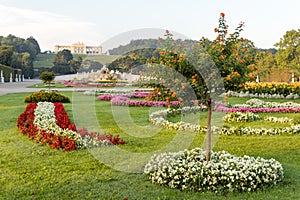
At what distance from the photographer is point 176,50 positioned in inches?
185

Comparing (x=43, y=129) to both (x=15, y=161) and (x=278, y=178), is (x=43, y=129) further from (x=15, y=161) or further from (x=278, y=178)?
(x=278, y=178)

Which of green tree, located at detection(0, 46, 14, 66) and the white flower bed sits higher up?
green tree, located at detection(0, 46, 14, 66)

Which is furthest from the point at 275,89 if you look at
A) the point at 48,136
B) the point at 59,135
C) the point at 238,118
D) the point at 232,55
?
the point at 232,55

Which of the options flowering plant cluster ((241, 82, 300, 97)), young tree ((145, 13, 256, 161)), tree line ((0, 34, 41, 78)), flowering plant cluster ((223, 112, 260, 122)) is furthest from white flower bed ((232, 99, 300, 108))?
tree line ((0, 34, 41, 78))

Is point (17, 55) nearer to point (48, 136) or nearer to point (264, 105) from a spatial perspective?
point (264, 105)

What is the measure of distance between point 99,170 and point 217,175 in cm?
185

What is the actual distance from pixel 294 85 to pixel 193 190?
16.7 meters

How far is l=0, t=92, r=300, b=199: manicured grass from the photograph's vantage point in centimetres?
436

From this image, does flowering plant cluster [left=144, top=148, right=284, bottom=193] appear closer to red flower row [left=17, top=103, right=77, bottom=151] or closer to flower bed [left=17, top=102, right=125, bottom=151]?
flower bed [left=17, top=102, right=125, bottom=151]

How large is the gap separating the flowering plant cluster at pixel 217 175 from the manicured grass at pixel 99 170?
0.13 meters

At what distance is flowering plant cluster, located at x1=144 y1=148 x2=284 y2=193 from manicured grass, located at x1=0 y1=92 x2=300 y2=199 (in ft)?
0.41

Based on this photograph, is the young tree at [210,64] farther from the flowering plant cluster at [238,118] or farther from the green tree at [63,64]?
the green tree at [63,64]

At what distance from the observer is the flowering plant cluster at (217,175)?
14.8 feet

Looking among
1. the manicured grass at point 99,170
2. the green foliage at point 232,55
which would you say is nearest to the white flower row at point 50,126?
the manicured grass at point 99,170
